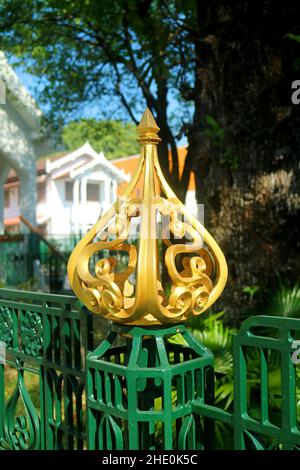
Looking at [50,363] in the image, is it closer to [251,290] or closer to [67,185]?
[251,290]

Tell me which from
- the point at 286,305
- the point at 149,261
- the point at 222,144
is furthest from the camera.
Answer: the point at 222,144

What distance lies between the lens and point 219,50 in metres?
4.77

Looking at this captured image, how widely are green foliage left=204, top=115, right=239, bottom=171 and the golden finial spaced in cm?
301

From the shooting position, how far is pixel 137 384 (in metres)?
1.53

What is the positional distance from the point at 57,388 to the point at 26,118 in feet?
37.2

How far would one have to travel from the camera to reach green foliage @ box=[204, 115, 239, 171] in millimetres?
4508

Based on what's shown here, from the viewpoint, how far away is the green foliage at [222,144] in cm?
451

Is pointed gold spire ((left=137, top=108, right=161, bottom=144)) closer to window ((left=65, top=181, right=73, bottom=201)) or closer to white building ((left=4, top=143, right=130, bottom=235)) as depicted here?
white building ((left=4, top=143, right=130, bottom=235))

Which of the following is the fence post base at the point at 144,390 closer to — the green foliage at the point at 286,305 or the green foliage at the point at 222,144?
the green foliage at the point at 286,305

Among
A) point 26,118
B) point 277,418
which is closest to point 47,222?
point 26,118

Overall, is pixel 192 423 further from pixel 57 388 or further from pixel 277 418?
pixel 277 418

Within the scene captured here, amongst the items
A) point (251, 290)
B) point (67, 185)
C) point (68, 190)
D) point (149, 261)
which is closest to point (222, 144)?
point (251, 290)

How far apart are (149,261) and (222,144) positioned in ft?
10.9
